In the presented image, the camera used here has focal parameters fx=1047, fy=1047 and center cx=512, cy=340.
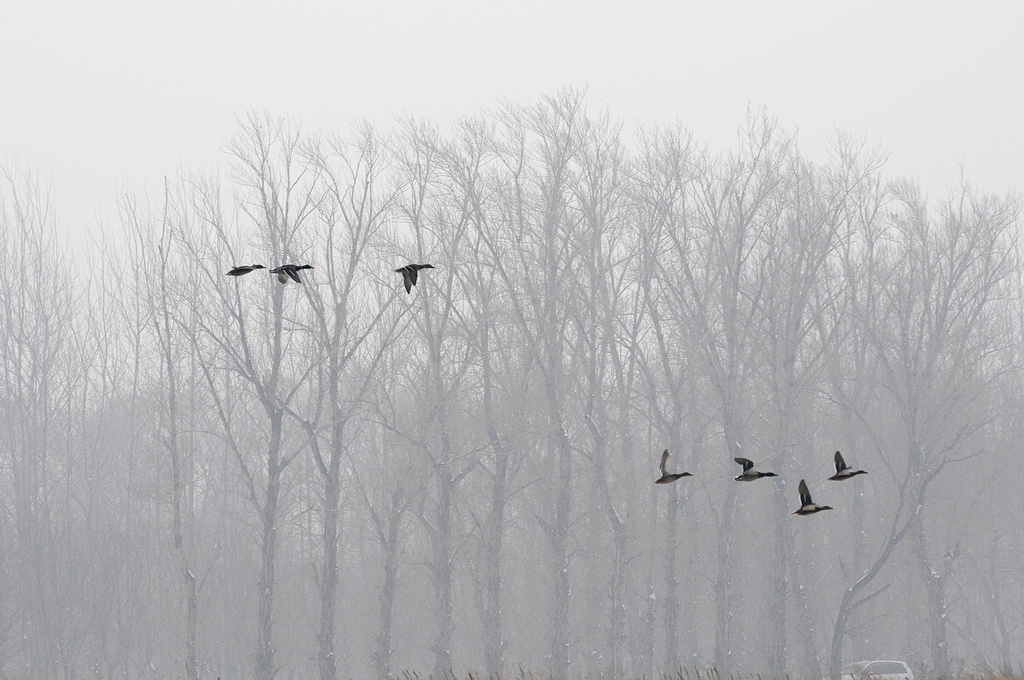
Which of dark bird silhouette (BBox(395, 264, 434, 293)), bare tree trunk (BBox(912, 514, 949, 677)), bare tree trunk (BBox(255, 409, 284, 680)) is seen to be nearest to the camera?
dark bird silhouette (BBox(395, 264, 434, 293))

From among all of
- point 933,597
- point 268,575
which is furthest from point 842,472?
point 933,597

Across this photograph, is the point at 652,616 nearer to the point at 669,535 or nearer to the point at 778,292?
the point at 669,535

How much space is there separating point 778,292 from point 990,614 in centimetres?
1485

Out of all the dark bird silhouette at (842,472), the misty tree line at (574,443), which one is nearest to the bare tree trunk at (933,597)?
the misty tree line at (574,443)

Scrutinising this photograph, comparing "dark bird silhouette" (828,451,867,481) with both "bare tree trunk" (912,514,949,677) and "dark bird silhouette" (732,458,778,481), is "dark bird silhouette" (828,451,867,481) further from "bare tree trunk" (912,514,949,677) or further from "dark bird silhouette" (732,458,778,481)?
"bare tree trunk" (912,514,949,677)

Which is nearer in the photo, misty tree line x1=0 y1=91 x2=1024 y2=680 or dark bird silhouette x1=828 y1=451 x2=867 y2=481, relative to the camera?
dark bird silhouette x1=828 y1=451 x2=867 y2=481

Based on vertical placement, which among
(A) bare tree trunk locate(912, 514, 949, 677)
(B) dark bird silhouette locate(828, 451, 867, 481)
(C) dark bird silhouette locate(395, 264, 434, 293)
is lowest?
(A) bare tree trunk locate(912, 514, 949, 677)

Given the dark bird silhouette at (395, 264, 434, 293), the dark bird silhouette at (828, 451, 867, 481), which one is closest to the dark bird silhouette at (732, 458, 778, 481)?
the dark bird silhouette at (828, 451, 867, 481)

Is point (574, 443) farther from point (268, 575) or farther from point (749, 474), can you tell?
point (749, 474)

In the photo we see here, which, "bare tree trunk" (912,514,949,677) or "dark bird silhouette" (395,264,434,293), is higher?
"dark bird silhouette" (395,264,434,293)

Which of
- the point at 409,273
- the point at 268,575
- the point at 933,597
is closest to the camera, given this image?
the point at 409,273

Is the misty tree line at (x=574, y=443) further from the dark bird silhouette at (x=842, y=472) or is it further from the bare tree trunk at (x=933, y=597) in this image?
the dark bird silhouette at (x=842, y=472)

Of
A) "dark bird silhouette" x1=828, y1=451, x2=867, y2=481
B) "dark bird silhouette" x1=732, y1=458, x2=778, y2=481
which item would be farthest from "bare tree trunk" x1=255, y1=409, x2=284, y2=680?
"dark bird silhouette" x1=828, y1=451, x2=867, y2=481

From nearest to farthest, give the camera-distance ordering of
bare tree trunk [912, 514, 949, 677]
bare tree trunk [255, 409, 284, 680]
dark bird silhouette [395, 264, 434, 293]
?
dark bird silhouette [395, 264, 434, 293]
bare tree trunk [255, 409, 284, 680]
bare tree trunk [912, 514, 949, 677]
